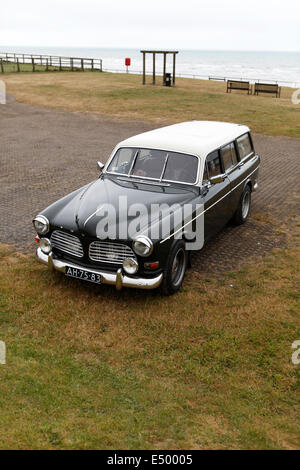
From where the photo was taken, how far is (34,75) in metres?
34.2

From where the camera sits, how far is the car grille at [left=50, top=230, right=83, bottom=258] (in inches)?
216

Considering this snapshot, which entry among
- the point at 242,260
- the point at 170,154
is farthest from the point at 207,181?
the point at 242,260

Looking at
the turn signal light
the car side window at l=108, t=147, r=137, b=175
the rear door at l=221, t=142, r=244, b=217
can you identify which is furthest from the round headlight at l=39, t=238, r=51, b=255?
the rear door at l=221, t=142, r=244, b=217

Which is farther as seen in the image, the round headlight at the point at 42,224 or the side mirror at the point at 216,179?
the side mirror at the point at 216,179

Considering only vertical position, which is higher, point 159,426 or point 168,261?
point 168,261

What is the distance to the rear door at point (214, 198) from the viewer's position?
6434 millimetres

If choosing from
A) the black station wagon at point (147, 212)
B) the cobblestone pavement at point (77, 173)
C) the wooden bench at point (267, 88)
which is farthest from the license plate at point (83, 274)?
the wooden bench at point (267, 88)

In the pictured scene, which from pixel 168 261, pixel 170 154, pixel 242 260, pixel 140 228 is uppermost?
pixel 170 154

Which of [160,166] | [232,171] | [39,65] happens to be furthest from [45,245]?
[39,65]

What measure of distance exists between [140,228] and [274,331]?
2.08 metres

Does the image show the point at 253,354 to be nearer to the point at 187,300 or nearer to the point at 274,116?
the point at 187,300

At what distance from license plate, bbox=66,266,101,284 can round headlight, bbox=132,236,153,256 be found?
2.09ft

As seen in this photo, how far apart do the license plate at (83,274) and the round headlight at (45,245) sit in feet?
1.48

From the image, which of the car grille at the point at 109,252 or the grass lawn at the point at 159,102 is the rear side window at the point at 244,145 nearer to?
the car grille at the point at 109,252
